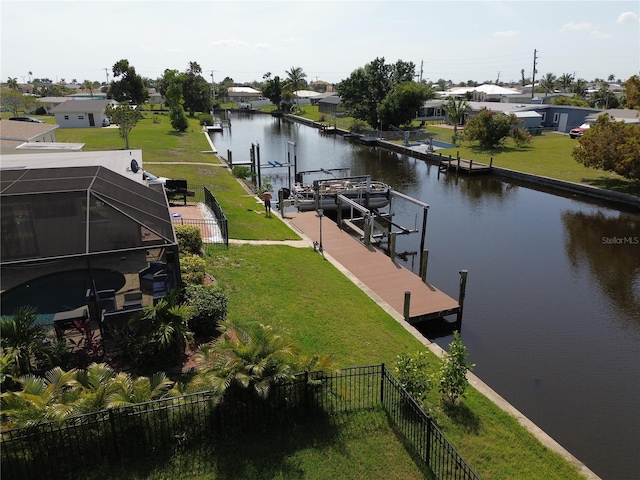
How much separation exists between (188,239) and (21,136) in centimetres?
2441

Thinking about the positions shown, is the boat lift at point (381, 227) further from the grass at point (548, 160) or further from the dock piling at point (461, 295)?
the grass at point (548, 160)

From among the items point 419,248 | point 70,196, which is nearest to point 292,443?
point 70,196

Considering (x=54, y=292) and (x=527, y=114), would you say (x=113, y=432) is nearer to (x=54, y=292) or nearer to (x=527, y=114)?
(x=54, y=292)

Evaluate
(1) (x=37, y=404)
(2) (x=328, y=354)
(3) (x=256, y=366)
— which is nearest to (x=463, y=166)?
(2) (x=328, y=354)

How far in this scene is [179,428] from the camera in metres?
8.17

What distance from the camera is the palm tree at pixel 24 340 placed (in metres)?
8.81

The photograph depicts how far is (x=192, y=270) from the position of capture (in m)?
14.0

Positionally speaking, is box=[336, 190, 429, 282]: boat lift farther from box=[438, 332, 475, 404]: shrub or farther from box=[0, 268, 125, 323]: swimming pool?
box=[0, 268, 125, 323]: swimming pool

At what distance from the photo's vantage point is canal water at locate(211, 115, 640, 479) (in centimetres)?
1166

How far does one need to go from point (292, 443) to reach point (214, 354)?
8.83ft

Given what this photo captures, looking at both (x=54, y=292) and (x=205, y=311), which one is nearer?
(x=54, y=292)

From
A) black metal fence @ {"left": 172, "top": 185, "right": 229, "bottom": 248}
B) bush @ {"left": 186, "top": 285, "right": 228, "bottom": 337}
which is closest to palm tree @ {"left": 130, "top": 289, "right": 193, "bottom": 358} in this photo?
bush @ {"left": 186, "top": 285, "right": 228, "bottom": 337}

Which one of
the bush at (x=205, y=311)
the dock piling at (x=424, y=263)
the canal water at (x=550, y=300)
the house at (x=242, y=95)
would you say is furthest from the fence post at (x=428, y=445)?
the house at (x=242, y=95)

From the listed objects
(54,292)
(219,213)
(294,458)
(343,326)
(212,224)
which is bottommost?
(343,326)
